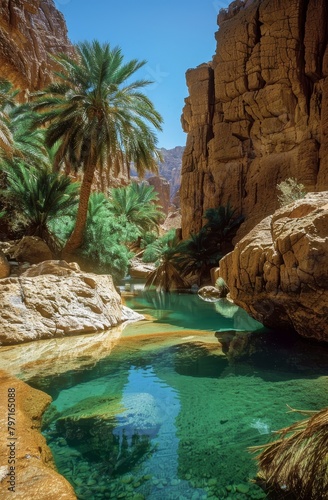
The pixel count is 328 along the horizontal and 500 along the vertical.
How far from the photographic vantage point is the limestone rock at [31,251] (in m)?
11.6

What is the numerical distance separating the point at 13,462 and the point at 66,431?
2.98 ft

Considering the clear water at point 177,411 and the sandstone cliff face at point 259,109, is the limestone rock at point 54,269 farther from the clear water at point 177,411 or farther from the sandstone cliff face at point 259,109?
the sandstone cliff face at point 259,109

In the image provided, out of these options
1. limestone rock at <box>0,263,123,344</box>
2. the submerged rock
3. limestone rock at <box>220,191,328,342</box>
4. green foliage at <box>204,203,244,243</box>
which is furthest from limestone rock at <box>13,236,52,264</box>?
green foliage at <box>204,203,244,243</box>

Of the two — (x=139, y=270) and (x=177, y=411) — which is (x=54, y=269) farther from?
(x=139, y=270)

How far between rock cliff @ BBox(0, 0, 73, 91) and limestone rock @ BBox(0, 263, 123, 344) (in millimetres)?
5479

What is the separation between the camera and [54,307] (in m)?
6.86

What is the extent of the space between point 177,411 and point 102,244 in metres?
10.4

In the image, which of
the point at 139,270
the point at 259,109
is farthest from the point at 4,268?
the point at 259,109

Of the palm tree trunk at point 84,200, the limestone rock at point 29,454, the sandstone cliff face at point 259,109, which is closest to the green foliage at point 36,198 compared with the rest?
the palm tree trunk at point 84,200

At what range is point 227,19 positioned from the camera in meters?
22.0

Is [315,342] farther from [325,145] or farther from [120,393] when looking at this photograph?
[325,145]

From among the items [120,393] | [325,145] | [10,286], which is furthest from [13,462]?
[325,145]

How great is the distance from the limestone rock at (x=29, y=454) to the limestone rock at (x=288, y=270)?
431cm

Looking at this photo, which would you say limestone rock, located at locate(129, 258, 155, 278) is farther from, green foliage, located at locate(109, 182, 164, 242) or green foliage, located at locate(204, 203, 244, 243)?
green foliage, located at locate(204, 203, 244, 243)
